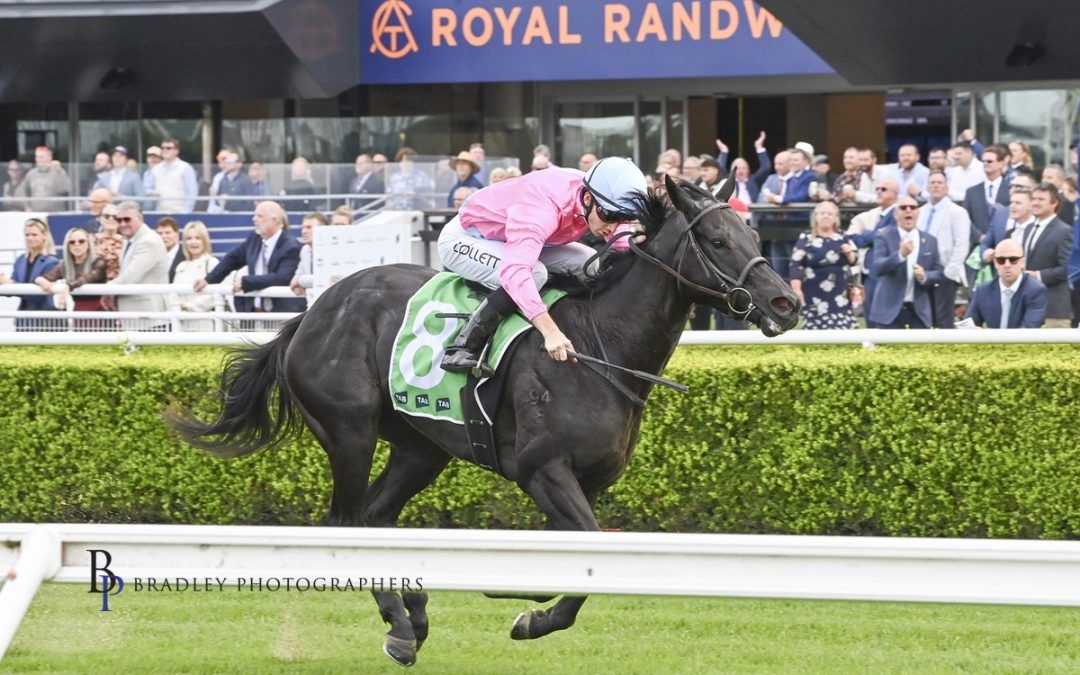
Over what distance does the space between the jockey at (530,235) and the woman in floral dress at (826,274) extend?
3.44m

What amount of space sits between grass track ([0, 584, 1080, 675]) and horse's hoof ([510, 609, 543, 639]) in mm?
247

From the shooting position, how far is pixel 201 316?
7625 mm

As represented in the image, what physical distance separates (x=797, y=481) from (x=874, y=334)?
0.68m

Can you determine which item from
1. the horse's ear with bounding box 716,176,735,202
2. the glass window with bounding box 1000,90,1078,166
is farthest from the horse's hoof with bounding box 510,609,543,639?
the glass window with bounding box 1000,90,1078,166

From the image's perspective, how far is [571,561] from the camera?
3.31m

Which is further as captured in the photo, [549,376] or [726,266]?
[549,376]

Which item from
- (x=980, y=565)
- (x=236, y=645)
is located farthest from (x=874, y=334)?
(x=980, y=565)

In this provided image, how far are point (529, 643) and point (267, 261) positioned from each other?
425 centimetres

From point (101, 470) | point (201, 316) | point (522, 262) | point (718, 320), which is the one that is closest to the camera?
point (522, 262)

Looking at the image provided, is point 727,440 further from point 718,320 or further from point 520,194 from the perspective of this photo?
point 718,320

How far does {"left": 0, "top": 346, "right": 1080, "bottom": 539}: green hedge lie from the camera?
6109 mm

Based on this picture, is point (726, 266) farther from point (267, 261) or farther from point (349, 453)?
point (267, 261)

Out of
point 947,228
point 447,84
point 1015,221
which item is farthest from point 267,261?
point 447,84

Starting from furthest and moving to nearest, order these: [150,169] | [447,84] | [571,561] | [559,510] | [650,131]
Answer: [650,131]
[447,84]
[150,169]
[559,510]
[571,561]
